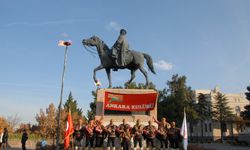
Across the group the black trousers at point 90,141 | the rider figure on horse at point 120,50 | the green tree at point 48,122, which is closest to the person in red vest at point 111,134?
the black trousers at point 90,141

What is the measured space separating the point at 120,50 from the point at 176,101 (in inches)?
1237

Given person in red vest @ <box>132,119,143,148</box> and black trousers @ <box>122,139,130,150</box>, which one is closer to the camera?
black trousers @ <box>122,139,130,150</box>

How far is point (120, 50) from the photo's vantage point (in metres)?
17.6

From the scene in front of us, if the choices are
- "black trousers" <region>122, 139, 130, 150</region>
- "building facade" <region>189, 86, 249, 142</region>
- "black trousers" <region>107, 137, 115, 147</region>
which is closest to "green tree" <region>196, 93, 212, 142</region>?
"building facade" <region>189, 86, 249, 142</region>

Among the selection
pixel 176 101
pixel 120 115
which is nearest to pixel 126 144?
pixel 120 115

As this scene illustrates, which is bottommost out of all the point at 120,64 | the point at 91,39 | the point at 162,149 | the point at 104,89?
the point at 162,149

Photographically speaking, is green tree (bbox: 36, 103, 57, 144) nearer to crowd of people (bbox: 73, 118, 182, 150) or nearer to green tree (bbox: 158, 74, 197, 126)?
green tree (bbox: 158, 74, 197, 126)

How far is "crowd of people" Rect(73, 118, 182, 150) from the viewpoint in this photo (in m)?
14.1

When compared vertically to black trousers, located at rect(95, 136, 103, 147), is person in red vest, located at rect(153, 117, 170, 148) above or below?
above

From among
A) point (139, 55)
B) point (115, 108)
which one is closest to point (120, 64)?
point (139, 55)

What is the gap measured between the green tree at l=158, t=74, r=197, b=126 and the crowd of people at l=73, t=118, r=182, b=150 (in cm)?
3183

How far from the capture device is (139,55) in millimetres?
18453

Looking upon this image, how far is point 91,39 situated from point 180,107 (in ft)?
103

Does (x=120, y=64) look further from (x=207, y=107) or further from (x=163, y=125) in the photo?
(x=207, y=107)
